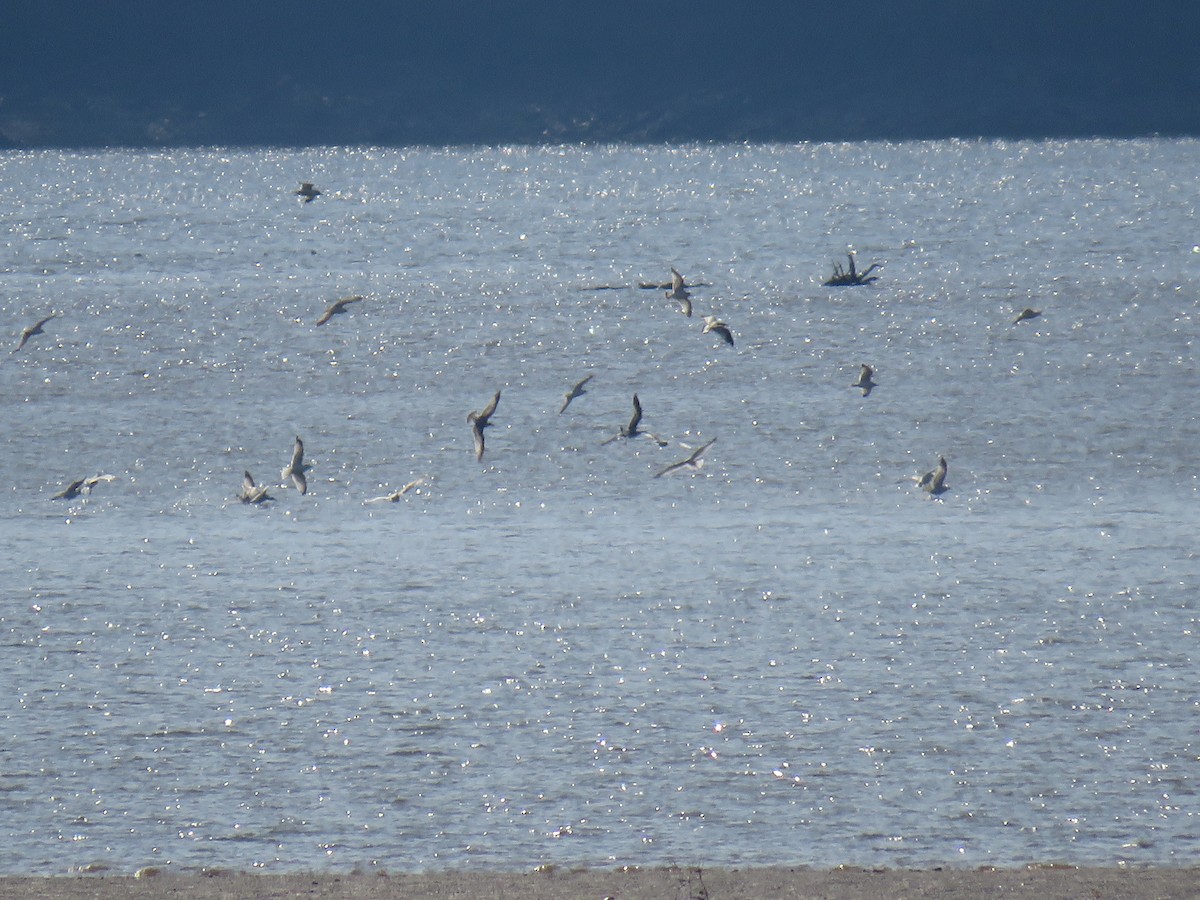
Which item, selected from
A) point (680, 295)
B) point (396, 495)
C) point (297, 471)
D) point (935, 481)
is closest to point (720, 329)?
point (680, 295)

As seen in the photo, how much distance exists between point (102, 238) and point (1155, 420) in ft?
43.1

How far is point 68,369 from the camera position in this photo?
36.1ft

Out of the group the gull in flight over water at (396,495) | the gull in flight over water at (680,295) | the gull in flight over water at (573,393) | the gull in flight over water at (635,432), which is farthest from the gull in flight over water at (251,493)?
the gull in flight over water at (680,295)

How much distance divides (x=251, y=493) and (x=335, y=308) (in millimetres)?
5276

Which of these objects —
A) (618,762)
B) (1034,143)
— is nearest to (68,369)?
(618,762)

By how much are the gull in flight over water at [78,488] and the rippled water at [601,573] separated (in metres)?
0.07

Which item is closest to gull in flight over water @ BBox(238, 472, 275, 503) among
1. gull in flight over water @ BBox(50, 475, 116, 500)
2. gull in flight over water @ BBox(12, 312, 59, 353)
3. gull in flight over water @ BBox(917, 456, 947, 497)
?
gull in flight over water @ BBox(50, 475, 116, 500)

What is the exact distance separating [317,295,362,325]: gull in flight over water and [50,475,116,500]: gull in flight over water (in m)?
4.56

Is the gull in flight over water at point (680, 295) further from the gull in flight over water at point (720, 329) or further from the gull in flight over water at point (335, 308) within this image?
the gull in flight over water at point (335, 308)

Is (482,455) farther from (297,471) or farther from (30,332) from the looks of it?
(30,332)

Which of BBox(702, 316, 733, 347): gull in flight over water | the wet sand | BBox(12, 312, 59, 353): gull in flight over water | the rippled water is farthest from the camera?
BBox(12, 312, 59, 353): gull in flight over water

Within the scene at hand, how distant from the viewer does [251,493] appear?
7.85 m

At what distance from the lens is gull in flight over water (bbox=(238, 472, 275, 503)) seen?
7801mm

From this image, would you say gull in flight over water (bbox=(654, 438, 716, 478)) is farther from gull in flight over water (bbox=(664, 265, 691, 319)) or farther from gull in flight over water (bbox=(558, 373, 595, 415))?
gull in flight over water (bbox=(664, 265, 691, 319))
